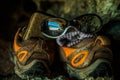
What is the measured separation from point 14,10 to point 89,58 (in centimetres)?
118

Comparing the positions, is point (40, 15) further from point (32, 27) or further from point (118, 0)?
point (118, 0)

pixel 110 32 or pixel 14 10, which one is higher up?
pixel 110 32

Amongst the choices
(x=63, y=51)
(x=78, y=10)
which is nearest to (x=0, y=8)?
(x=78, y=10)

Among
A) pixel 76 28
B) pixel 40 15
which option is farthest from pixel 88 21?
pixel 40 15

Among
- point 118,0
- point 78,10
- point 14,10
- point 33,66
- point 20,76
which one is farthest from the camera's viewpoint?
point 14,10

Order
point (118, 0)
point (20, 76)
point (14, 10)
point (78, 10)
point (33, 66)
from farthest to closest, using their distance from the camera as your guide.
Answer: point (14, 10) → point (78, 10) → point (118, 0) → point (20, 76) → point (33, 66)

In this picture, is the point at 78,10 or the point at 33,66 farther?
the point at 78,10

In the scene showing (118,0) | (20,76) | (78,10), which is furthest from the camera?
(78,10)

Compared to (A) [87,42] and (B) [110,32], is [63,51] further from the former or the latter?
(B) [110,32]

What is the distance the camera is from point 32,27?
1546 mm

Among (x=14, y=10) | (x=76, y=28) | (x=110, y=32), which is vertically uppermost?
(x=76, y=28)

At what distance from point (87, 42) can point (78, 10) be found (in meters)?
0.50

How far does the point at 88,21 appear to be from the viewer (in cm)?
156

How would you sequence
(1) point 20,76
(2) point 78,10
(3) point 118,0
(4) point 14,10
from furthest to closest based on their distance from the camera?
(4) point 14,10 → (2) point 78,10 → (3) point 118,0 → (1) point 20,76
